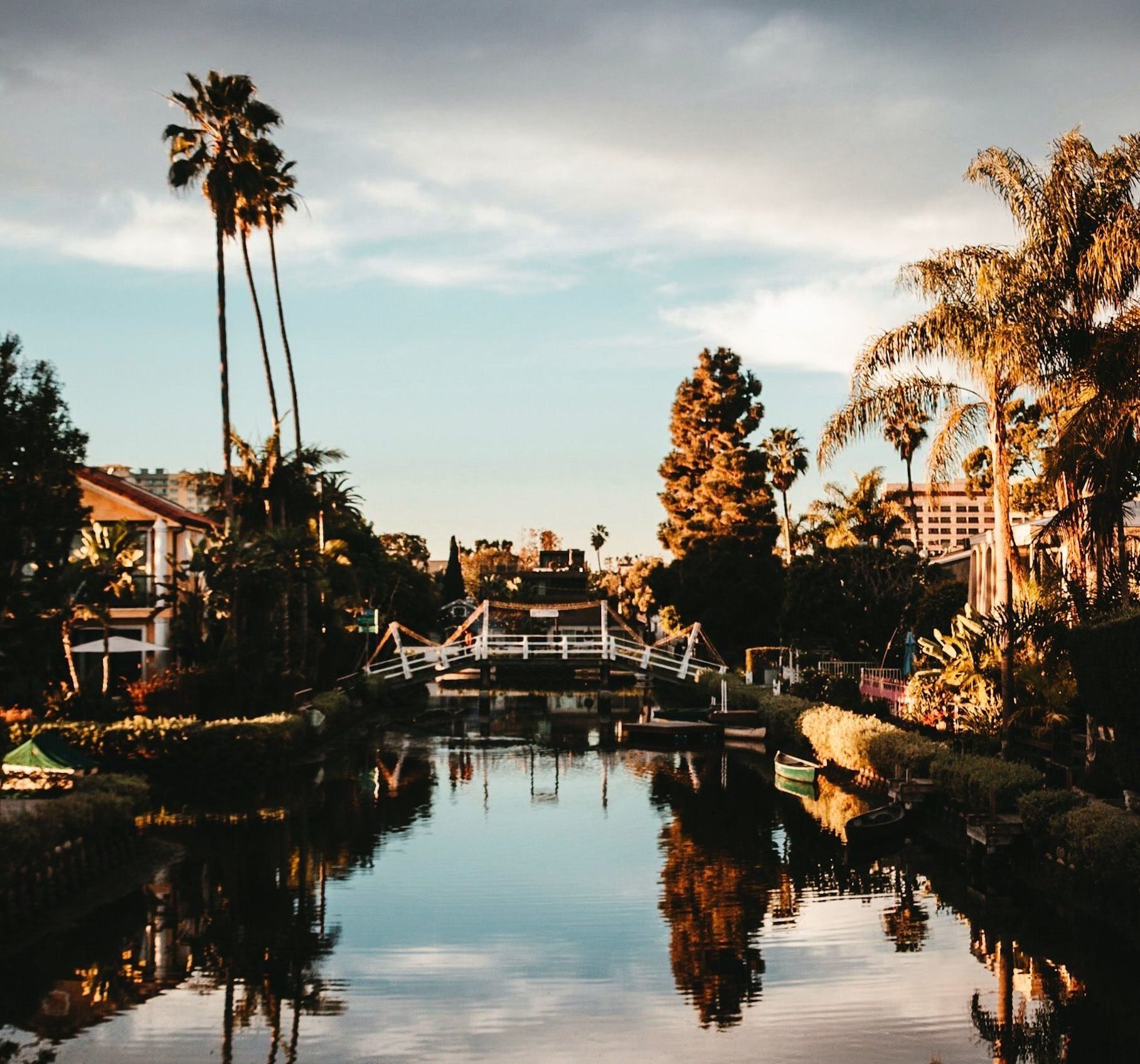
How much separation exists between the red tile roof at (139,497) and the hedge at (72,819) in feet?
78.8

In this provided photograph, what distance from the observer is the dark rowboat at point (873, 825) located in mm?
25359

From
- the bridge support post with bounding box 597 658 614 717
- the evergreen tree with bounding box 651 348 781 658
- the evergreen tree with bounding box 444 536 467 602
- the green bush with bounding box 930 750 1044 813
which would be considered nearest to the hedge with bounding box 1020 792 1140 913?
the green bush with bounding box 930 750 1044 813

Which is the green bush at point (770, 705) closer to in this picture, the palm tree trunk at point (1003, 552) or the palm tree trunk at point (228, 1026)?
the palm tree trunk at point (1003, 552)

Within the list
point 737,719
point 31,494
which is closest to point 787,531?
point 737,719

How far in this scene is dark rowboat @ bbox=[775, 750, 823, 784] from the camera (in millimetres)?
32969

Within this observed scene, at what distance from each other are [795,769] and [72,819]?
18472 millimetres

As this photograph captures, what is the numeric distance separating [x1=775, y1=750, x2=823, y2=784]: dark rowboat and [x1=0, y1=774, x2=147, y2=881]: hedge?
15.6 metres

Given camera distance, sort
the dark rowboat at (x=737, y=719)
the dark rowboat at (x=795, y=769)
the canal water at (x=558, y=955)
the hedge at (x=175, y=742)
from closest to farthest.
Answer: the canal water at (x=558, y=955)
the dark rowboat at (x=795, y=769)
the hedge at (x=175, y=742)
the dark rowboat at (x=737, y=719)

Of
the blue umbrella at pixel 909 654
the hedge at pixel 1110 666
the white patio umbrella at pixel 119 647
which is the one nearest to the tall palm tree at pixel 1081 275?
the hedge at pixel 1110 666

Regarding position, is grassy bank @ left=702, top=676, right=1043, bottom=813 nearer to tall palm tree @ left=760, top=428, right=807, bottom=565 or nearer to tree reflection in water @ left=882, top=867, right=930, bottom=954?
tree reflection in water @ left=882, top=867, right=930, bottom=954

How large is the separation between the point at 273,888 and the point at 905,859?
→ 11.0 m

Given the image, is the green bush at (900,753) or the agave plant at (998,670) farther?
the green bush at (900,753)

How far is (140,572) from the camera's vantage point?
48750mm

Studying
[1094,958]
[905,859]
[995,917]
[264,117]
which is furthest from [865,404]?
[264,117]
